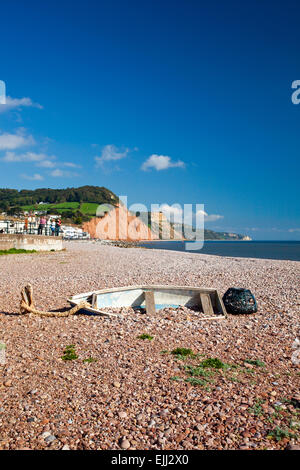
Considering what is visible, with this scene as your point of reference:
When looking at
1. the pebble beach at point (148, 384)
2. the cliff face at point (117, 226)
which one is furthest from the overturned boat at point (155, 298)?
the cliff face at point (117, 226)

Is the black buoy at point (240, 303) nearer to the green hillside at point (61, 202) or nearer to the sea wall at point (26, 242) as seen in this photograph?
the sea wall at point (26, 242)

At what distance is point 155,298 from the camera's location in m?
10.8

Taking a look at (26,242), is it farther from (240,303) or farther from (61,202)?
(61,202)

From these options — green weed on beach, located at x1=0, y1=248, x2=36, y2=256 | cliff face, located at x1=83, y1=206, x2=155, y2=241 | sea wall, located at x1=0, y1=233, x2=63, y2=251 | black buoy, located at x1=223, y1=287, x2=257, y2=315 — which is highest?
cliff face, located at x1=83, y1=206, x2=155, y2=241

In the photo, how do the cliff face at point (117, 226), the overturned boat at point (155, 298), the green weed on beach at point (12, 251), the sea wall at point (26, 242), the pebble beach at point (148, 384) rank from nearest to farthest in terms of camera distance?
the pebble beach at point (148, 384) < the overturned boat at point (155, 298) < the green weed on beach at point (12, 251) < the sea wall at point (26, 242) < the cliff face at point (117, 226)

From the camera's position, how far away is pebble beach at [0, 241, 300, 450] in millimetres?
3912

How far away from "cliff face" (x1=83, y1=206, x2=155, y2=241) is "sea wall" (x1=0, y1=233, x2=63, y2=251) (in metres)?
101

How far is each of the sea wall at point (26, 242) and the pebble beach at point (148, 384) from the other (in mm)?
22173

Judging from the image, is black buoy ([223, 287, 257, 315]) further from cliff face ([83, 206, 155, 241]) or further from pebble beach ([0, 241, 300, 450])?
cliff face ([83, 206, 155, 241])

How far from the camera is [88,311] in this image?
909cm

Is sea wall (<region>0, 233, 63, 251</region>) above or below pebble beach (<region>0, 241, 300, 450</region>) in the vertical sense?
above

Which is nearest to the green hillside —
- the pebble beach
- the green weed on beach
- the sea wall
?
the sea wall

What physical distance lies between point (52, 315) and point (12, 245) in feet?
→ 77.6

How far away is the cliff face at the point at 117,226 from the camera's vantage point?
472ft
